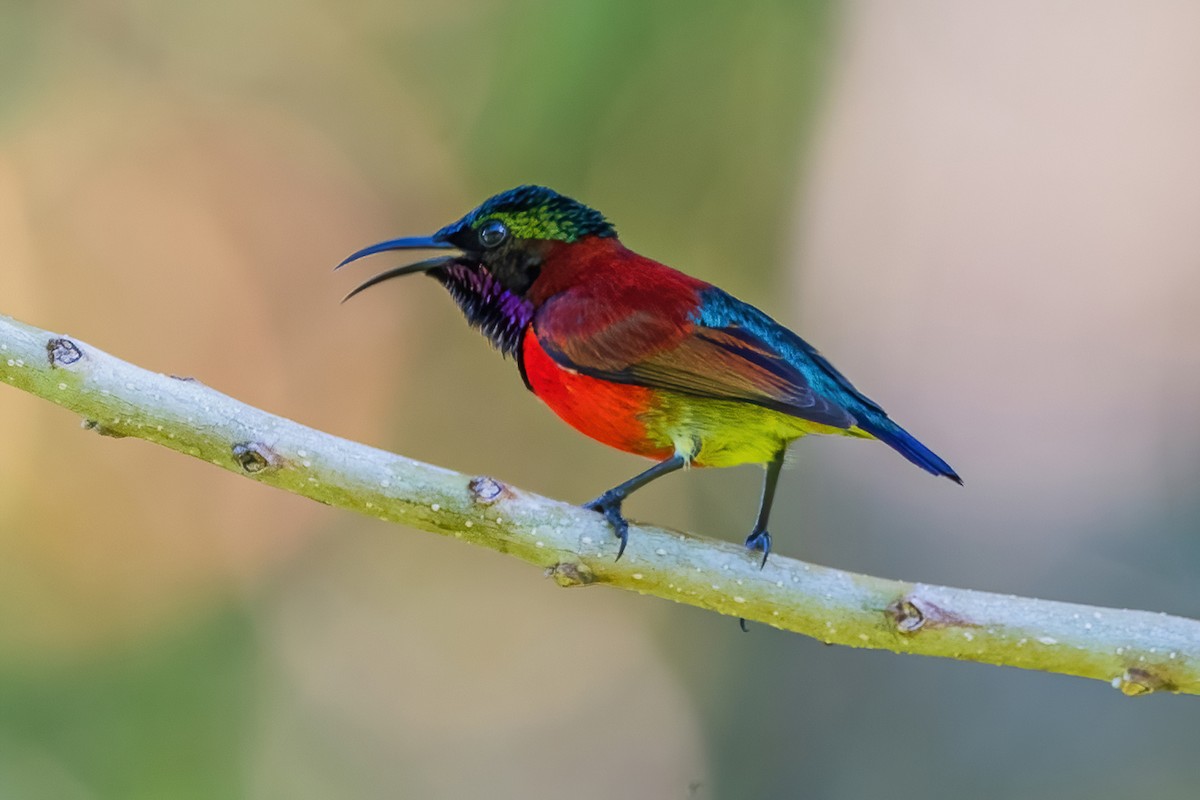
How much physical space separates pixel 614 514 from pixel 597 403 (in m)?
0.43

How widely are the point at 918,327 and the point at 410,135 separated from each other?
2.57 m

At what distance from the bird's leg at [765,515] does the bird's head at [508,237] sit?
2.70ft

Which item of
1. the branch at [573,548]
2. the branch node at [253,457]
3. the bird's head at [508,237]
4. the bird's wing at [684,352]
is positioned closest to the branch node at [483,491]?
the branch at [573,548]

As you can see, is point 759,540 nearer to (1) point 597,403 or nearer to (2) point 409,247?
(1) point 597,403

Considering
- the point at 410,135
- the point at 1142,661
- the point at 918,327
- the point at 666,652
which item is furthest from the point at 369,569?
the point at 1142,661

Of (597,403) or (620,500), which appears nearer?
(620,500)

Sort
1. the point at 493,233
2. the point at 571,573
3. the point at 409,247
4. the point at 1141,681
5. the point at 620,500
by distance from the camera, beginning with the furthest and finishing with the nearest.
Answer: the point at 493,233 < the point at 409,247 < the point at 620,500 < the point at 571,573 < the point at 1141,681

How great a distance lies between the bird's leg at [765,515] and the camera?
2783 mm

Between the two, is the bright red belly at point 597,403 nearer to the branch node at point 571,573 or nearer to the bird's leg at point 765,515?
the bird's leg at point 765,515

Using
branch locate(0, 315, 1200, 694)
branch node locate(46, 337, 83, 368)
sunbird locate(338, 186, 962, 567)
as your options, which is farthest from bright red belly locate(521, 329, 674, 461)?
branch node locate(46, 337, 83, 368)

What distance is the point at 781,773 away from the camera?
478cm

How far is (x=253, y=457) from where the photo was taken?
239cm

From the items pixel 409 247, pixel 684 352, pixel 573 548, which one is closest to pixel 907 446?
pixel 684 352

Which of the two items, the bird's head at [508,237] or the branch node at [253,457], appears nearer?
the branch node at [253,457]
